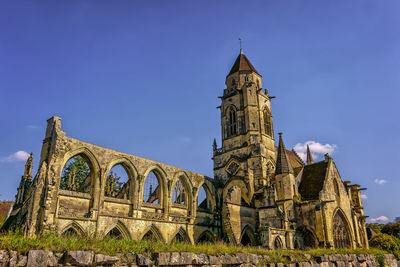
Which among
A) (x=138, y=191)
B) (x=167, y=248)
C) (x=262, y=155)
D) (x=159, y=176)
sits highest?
(x=262, y=155)

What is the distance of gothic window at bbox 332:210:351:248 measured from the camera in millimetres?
22781

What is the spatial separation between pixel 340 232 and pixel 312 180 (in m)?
4.25

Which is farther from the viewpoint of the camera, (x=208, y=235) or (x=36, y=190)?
(x=208, y=235)

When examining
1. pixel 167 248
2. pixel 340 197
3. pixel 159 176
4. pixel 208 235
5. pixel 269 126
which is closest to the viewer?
pixel 167 248

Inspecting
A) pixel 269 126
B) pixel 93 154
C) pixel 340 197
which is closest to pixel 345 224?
pixel 340 197

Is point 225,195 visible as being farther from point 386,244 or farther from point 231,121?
point 386,244

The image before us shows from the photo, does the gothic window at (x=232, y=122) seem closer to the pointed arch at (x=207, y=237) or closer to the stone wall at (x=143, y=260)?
the pointed arch at (x=207, y=237)

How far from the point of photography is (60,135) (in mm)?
16578

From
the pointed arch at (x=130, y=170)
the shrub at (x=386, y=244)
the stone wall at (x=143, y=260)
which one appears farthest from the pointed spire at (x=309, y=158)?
the stone wall at (x=143, y=260)

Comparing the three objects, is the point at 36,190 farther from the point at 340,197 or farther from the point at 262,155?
the point at 340,197

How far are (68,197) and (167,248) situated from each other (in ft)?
34.7

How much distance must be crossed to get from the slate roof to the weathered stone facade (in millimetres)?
96

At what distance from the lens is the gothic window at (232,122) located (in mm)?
29219

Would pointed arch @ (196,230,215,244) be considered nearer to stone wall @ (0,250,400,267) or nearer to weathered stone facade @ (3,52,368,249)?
weathered stone facade @ (3,52,368,249)
